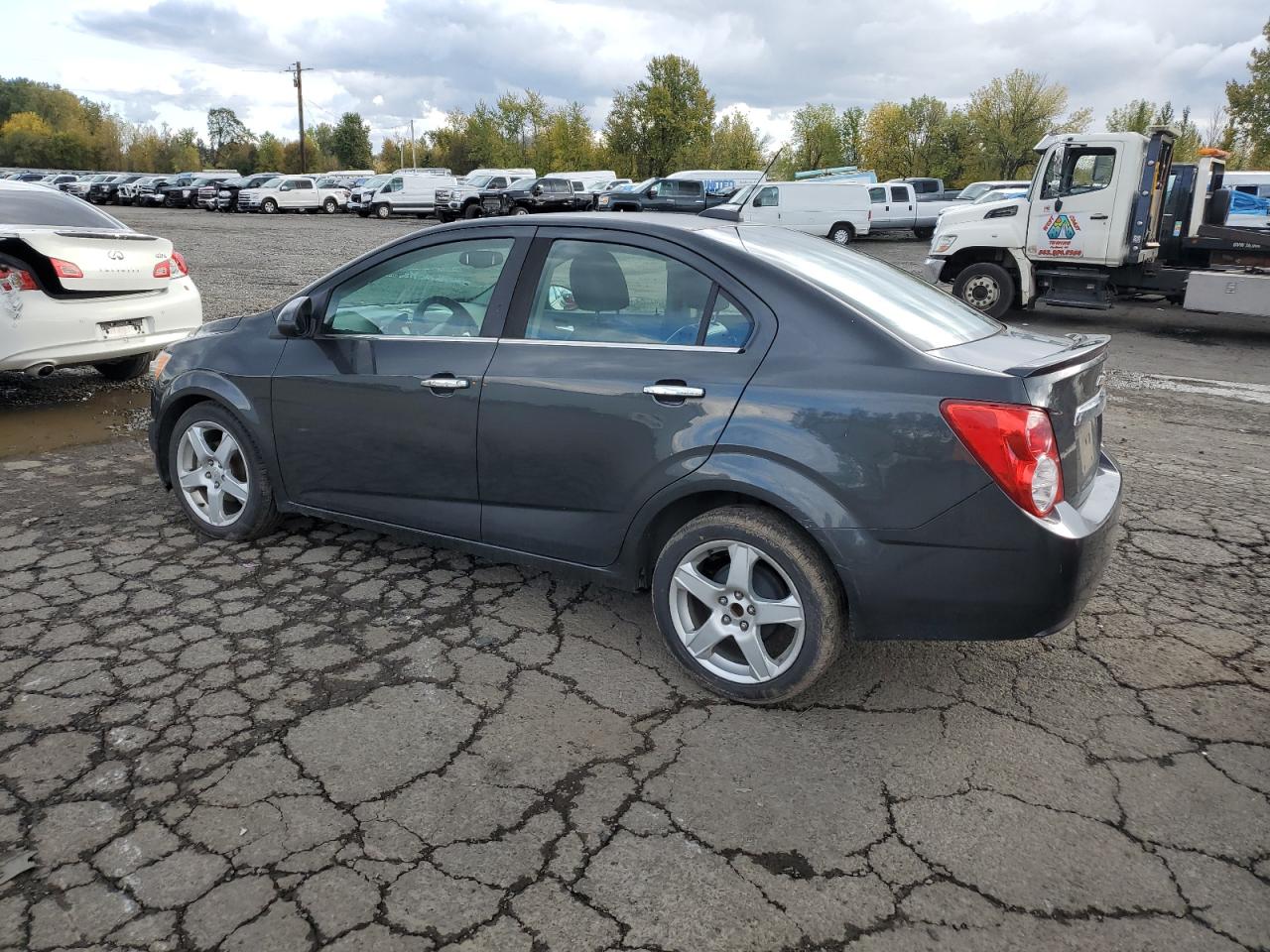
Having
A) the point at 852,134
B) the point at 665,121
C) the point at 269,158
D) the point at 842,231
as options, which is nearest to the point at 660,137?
the point at 665,121

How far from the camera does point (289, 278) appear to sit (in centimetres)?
1559

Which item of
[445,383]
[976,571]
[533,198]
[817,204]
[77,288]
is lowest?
[976,571]

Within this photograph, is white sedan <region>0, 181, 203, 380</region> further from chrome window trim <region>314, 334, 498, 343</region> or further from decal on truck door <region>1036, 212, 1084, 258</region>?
decal on truck door <region>1036, 212, 1084, 258</region>

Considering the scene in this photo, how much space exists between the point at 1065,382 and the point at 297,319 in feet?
Answer: 9.95

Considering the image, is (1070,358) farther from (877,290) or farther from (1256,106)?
(1256,106)

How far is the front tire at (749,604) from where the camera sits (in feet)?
9.83

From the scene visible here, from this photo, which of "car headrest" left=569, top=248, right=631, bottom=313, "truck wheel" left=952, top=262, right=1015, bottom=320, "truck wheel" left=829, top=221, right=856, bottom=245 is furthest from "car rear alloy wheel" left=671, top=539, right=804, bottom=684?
"truck wheel" left=829, top=221, right=856, bottom=245

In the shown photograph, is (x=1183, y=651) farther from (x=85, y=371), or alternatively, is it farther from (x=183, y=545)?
(x=85, y=371)

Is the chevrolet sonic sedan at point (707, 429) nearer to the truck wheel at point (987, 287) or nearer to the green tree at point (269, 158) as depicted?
the truck wheel at point (987, 287)

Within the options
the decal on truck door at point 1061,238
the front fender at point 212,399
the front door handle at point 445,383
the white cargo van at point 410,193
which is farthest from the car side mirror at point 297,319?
the white cargo van at point 410,193

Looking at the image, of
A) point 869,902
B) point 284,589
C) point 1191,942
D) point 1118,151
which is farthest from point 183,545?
point 1118,151

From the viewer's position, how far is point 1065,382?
9.61 ft

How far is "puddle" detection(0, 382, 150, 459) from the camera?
631 centimetres

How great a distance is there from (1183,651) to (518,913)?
2713 mm
